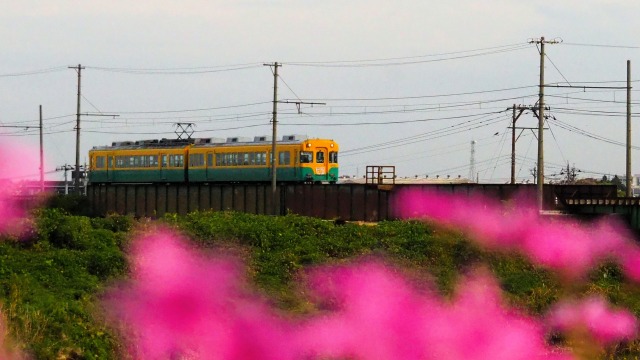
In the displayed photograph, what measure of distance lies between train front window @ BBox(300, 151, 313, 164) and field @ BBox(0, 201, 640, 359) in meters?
13.0

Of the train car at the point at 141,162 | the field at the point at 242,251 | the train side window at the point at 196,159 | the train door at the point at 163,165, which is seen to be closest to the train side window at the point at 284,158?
the train side window at the point at 196,159

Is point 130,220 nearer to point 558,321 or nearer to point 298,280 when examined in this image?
point 298,280

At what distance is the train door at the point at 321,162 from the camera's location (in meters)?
51.9

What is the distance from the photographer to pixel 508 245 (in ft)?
19.5

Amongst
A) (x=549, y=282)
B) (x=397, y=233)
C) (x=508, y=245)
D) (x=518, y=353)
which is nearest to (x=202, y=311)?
(x=518, y=353)

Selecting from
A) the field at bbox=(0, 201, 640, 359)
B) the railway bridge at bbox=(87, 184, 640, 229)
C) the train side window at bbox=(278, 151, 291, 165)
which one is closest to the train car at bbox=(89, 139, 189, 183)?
the railway bridge at bbox=(87, 184, 640, 229)

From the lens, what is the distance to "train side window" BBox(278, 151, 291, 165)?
51344mm

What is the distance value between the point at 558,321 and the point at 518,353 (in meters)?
3.03

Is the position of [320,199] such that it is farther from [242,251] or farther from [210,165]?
[242,251]

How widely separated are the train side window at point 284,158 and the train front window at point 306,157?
2.71 feet

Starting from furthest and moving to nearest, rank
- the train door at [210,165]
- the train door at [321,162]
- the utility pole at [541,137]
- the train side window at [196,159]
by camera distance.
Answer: the train side window at [196,159]
the train door at [210,165]
the train door at [321,162]
the utility pole at [541,137]

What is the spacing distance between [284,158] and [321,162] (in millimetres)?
2251

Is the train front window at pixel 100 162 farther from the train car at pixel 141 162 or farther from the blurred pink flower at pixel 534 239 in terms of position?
the blurred pink flower at pixel 534 239

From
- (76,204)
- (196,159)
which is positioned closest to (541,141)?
(196,159)
